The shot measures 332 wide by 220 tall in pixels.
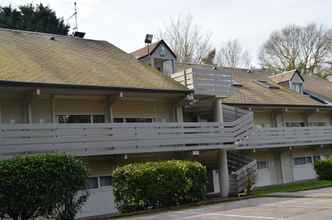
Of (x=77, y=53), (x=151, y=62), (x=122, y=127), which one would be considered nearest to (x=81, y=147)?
(x=122, y=127)

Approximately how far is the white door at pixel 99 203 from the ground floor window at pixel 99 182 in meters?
0.16

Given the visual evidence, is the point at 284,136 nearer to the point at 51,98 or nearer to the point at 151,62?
the point at 151,62

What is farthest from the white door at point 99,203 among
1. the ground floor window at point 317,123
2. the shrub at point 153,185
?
the ground floor window at point 317,123

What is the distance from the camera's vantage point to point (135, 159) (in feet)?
68.2

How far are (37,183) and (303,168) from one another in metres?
21.8

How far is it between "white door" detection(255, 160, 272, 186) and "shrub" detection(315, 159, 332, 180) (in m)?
2.85

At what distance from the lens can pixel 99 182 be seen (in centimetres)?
1944

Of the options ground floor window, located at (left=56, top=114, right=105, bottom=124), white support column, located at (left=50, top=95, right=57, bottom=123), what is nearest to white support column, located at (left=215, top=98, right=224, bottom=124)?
ground floor window, located at (left=56, top=114, right=105, bottom=124)

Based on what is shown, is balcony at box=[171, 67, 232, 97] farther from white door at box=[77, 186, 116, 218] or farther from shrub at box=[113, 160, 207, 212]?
white door at box=[77, 186, 116, 218]

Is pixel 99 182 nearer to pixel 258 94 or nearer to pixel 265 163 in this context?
pixel 265 163

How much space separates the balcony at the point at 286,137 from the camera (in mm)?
24438

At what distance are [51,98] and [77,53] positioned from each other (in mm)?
4943

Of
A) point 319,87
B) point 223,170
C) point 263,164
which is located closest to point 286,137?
point 263,164

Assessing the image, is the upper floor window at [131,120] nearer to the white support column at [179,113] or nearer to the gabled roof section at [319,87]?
the white support column at [179,113]
